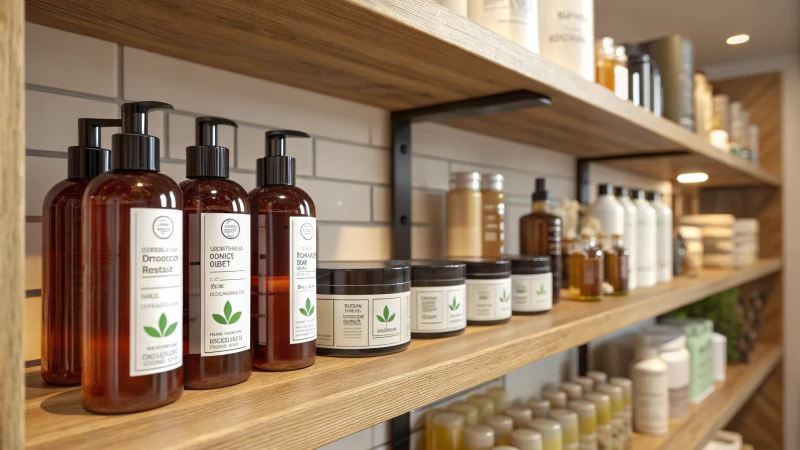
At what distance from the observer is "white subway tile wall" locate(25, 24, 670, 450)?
0.58 metres

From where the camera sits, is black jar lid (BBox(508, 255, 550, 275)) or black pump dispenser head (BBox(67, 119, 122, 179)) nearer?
black pump dispenser head (BBox(67, 119, 122, 179))

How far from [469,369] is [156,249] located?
364mm

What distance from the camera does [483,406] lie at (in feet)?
3.47

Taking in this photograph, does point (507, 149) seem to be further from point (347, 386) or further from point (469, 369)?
point (347, 386)

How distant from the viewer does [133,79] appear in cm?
65

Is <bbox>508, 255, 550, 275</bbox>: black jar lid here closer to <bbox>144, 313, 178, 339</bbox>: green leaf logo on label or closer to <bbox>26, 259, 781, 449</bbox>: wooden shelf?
<bbox>26, 259, 781, 449</bbox>: wooden shelf

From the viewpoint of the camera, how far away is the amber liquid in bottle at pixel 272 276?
0.54 metres

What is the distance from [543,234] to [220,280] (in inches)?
29.4

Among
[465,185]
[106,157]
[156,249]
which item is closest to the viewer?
[156,249]

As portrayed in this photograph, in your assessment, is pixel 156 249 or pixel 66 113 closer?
pixel 156 249

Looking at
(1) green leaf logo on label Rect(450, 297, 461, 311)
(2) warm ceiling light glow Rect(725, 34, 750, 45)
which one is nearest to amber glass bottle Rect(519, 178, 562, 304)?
(1) green leaf logo on label Rect(450, 297, 461, 311)

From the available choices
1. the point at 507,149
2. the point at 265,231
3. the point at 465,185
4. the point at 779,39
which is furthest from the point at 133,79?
the point at 779,39

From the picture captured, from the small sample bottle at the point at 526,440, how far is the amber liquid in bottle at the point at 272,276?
1.81ft

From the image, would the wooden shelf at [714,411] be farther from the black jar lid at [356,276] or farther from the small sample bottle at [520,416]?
the black jar lid at [356,276]
